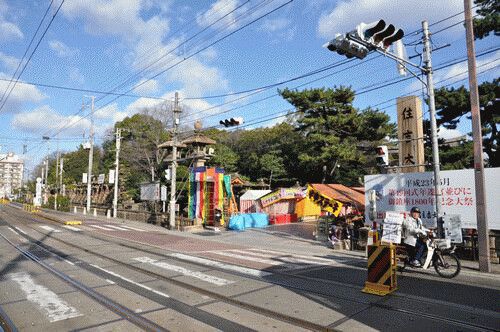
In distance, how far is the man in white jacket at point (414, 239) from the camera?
9.29m

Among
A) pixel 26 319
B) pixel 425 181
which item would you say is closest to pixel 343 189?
pixel 425 181

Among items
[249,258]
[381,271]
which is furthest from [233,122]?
[381,271]

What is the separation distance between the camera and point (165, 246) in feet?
52.1

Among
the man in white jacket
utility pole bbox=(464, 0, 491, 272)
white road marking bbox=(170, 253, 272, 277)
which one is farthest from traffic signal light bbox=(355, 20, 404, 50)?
white road marking bbox=(170, 253, 272, 277)

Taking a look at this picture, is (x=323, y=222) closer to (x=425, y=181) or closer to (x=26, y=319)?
(x=425, y=181)

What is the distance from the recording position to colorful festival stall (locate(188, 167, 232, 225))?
25500 mm

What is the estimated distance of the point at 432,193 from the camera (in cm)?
1316

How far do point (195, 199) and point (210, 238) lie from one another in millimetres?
6859

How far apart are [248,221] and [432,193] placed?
14463 mm

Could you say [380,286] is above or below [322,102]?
below

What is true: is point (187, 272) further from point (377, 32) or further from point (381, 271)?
point (377, 32)

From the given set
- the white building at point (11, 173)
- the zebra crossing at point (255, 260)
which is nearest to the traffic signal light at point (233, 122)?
the zebra crossing at point (255, 260)

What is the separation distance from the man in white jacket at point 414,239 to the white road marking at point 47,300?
26.2ft

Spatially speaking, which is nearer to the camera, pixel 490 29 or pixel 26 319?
pixel 26 319
